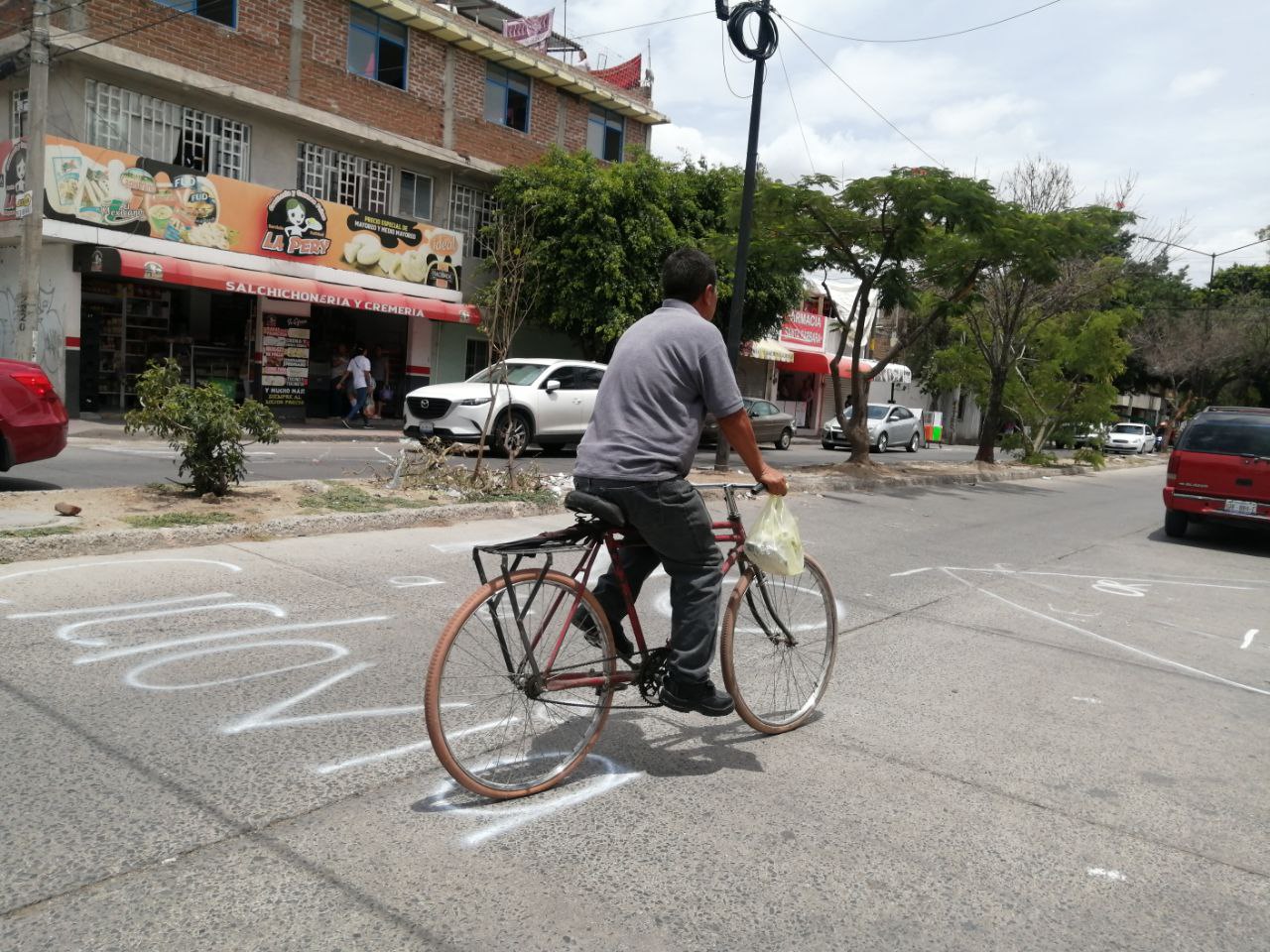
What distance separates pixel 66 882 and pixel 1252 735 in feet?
16.3

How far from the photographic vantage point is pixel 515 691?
3.55 meters

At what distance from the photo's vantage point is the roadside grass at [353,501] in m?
8.55

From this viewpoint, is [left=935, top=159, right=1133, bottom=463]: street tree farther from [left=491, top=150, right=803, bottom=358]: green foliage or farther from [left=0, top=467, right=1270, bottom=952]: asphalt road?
[left=0, top=467, right=1270, bottom=952]: asphalt road

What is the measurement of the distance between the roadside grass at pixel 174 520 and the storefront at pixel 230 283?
9.25 m

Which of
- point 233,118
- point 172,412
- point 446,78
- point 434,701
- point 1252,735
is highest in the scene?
point 446,78

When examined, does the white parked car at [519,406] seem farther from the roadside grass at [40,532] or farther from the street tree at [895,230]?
the roadside grass at [40,532]

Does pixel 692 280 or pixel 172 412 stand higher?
pixel 692 280

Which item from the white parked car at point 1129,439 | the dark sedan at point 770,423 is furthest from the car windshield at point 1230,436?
the white parked car at point 1129,439

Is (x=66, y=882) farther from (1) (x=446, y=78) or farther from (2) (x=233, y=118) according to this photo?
(1) (x=446, y=78)

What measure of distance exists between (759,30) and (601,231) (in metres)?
9.49

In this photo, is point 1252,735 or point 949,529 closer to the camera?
point 1252,735

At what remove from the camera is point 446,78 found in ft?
77.2

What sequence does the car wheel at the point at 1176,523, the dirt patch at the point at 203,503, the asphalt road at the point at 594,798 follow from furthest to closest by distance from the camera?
1. the car wheel at the point at 1176,523
2. the dirt patch at the point at 203,503
3. the asphalt road at the point at 594,798

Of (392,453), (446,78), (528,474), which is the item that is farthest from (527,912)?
(446,78)
